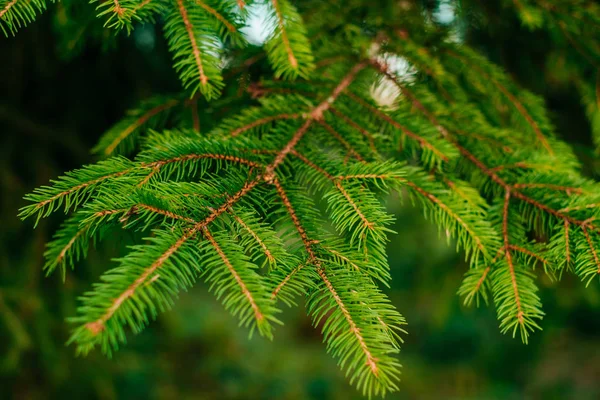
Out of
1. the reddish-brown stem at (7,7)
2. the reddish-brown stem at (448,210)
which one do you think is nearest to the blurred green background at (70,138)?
the reddish-brown stem at (7,7)

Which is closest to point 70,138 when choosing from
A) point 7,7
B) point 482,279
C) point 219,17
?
point 7,7

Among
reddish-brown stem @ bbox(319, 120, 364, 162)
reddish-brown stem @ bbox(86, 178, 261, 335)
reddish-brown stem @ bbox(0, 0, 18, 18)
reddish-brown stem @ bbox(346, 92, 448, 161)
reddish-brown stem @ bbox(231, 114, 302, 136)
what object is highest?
reddish-brown stem @ bbox(346, 92, 448, 161)

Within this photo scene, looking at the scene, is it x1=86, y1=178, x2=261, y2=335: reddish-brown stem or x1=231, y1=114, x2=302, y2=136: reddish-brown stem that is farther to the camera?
x1=231, y1=114, x2=302, y2=136: reddish-brown stem

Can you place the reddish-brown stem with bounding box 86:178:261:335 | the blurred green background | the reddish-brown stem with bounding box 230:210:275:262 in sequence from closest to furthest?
the reddish-brown stem with bounding box 86:178:261:335, the reddish-brown stem with bounding box 230:210:275:262, the blurred green background

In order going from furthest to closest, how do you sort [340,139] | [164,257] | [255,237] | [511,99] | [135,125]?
1. [511,99]
2. [135,125]
3. [340,139]
4. [255,237]
5. [164,257]

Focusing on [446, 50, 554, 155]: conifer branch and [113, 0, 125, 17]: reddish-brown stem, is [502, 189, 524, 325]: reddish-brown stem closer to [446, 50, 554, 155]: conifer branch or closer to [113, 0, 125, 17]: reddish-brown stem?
[446, 50, 554, 155]: conifer branch

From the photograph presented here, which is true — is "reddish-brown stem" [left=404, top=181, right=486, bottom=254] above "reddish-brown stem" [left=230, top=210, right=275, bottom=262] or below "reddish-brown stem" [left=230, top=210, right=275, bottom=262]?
above

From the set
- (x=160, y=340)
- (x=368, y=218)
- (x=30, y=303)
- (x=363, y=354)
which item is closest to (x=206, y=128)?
(x=368, y=218)

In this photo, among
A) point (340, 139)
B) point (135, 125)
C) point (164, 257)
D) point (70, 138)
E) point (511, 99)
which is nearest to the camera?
point (164, 257)

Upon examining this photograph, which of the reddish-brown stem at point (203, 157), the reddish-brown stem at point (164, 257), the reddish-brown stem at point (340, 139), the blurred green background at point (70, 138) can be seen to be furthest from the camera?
the blurred green background at point (70, 138)

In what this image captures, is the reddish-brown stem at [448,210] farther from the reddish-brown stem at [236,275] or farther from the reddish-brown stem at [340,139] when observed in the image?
the reddish-brown stem at [236,275]

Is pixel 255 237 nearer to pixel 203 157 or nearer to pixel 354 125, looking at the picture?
pixel 203 157

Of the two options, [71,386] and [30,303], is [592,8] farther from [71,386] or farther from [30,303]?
[71,386]

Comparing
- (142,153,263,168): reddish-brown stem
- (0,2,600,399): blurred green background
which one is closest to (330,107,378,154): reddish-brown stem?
(142,153,263,168): reddish-brown stem
